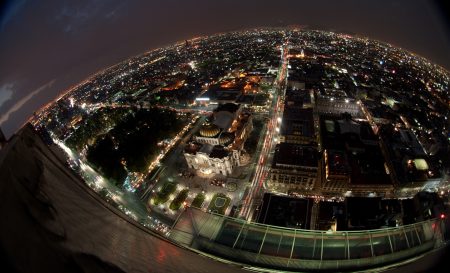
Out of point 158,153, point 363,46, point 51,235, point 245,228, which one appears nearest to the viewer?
point 51,235

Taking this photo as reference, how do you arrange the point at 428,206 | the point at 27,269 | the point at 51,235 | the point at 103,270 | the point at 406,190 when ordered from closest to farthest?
the point at 27,269, the point at 51,235, the point at 103,270, the point at 428,206, the point at 406,190

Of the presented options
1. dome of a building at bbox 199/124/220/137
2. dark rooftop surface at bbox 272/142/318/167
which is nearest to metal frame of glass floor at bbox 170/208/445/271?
dark rooftop surface at bbox 272/142/318/167

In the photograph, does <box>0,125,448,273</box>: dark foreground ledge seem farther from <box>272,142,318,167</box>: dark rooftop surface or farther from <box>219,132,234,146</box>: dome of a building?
<box>219,132,234,146</box>: dome of a building

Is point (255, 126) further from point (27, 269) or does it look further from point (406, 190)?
point (27, 269)

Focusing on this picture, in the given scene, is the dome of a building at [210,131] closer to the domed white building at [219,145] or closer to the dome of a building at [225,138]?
the domed white building at [219,145]

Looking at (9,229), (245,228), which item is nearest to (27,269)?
(9,229)

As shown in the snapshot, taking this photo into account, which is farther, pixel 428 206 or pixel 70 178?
pixel 428 206

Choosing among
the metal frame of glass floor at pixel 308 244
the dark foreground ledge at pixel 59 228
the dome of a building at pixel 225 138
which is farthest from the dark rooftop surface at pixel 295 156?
the dark foreground ledge at pixel 59 228

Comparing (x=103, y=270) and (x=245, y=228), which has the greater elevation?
(x=245, y=228)
